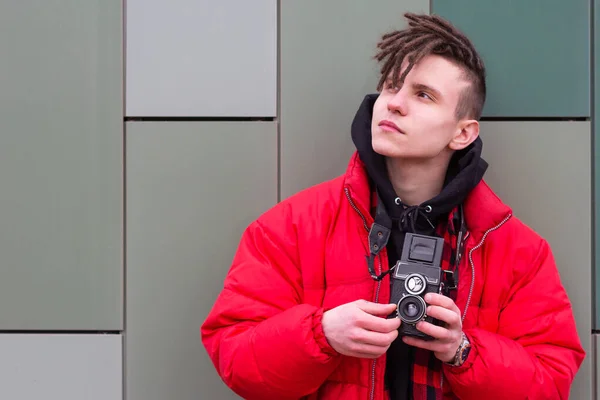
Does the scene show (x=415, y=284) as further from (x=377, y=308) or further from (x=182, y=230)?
(x=182, y=230)

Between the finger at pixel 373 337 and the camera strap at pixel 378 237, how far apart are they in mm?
220

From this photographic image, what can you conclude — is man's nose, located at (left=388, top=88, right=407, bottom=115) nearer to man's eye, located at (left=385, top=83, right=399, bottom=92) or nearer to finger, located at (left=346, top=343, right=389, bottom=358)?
man's eye, located at (left=385, top=83, right=399, bottom=92)

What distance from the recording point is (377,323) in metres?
1.80

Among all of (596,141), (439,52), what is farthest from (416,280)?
(596,141)

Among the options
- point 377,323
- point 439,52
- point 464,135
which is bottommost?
point 377,323

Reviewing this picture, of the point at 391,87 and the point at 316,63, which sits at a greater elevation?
the point at 316,63

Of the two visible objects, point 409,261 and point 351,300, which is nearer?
point 409,261

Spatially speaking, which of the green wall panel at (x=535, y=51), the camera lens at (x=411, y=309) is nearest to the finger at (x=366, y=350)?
the camera lens at (x=411, y=309)

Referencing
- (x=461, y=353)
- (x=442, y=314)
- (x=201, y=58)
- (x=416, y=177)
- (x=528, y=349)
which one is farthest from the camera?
(x=201, y=58)

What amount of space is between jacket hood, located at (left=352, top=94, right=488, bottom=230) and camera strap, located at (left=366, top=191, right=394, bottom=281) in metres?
0.06

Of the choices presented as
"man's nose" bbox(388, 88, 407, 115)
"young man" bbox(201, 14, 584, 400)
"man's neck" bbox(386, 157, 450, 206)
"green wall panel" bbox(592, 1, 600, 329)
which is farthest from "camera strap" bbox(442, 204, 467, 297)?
"green wall panel" bbox(592, 1, 600, 329)
